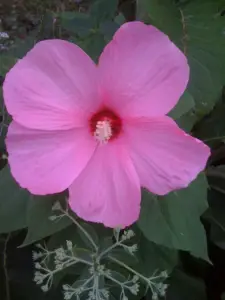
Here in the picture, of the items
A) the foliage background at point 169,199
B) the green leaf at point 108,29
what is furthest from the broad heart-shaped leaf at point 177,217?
the green leaf at point 108,29

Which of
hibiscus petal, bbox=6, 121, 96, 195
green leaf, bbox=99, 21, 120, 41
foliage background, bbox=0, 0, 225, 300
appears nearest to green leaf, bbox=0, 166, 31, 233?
foliage background, bbox=0, 0, 225, 300

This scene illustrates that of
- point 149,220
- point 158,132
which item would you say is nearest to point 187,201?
point 149,220

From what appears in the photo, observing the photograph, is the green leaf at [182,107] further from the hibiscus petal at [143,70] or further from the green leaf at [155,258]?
the green leaf at [155,258]

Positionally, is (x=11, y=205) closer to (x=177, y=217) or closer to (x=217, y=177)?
(x=177, y=217)

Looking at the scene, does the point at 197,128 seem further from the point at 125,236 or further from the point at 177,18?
the point at 125,236

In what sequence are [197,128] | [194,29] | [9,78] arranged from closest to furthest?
[9,78] < [194,29] < [197,128]

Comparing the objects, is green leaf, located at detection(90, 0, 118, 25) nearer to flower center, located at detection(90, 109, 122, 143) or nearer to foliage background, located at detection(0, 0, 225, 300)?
foliage background, located at detection(0, 0, 225, 300)
